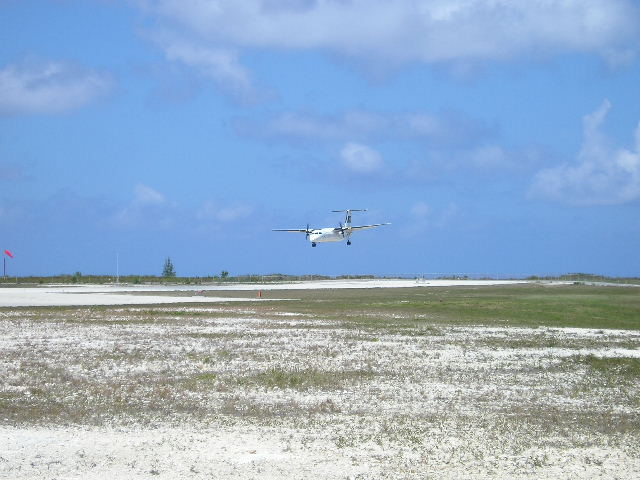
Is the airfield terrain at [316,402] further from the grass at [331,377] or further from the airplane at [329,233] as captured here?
the airplane at [329,233]

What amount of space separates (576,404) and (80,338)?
734 inches

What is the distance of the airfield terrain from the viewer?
1255 cm

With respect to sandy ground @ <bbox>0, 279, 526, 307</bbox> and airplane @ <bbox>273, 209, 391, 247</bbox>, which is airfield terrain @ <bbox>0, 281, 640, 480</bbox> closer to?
sandy ground @ <bbox>0, 279, 526, 307</bbox>

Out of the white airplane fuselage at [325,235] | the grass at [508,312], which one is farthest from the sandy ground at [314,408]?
the white airplane fuselage at [325,235]

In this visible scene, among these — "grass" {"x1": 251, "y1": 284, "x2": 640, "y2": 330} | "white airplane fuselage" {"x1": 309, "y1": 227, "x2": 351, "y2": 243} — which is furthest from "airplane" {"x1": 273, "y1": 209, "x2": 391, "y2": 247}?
"grass" {"x1": 251, "y1": 284, "x2": 640, "y2": 330}

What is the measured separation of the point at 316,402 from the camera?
17.7 metres

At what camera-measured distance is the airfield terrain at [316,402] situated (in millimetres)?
12555

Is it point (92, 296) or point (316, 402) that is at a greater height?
point (92, 296)

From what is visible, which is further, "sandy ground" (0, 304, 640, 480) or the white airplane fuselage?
the white airplane fuselage

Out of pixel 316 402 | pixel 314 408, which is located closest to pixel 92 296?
pixel 316 402

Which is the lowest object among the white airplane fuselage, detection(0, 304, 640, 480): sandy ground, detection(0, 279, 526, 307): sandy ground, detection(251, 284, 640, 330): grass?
detection(0, 304, 640, 480): sandy ground

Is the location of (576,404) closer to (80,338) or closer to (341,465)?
(341,465)

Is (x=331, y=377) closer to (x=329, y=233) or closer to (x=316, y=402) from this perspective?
(x=316, y=402)

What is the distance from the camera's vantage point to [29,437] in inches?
550
